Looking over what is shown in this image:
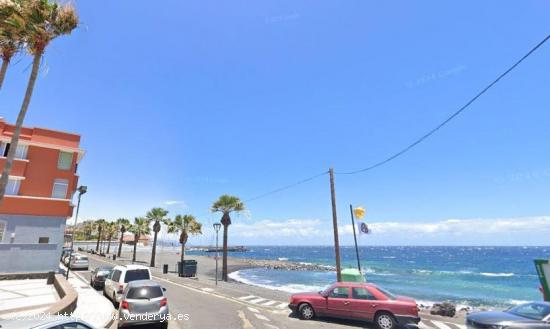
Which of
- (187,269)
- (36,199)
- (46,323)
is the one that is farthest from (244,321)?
(187,269)

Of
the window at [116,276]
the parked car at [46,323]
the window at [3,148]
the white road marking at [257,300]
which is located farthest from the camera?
the window at [3,148]

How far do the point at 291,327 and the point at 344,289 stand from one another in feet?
10.1

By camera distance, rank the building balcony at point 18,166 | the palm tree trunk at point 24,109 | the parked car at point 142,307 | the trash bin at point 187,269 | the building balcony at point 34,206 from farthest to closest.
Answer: the trash bin at point 187,269 → the building balcony at point 18,166 → the building balcony at point 34,206 → the palm tree trunk at point 24,109 → the parked car at point 142,307

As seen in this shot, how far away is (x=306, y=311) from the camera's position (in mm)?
14273

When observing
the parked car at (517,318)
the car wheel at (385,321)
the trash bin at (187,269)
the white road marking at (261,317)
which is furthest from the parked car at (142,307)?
the trash bin at (187,269)

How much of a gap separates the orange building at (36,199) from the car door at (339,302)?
22.9m

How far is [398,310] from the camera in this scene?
12.4m

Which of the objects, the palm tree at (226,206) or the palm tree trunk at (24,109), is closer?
the palm tree trunk at (24,109)

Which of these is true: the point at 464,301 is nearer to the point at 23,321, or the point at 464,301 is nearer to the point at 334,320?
the point at 334,320

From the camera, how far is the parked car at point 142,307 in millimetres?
11016

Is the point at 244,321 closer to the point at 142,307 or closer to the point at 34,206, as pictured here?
the point at 142,307

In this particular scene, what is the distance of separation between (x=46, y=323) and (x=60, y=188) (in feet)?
81.4

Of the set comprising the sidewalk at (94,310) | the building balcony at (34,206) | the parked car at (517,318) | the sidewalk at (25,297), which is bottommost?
the sidewalk at (94,310)

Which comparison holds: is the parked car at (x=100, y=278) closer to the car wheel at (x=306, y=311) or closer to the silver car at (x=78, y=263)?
the silver car at (x=78, y=263)
